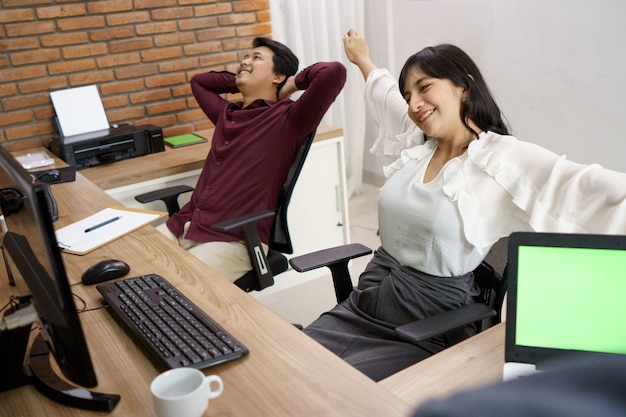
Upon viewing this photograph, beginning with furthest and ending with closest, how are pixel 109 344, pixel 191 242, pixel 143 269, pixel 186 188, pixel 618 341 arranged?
pixel 186 188
pixel 191 242
pixel 143 269
pixel 109 344
pixel 618 341

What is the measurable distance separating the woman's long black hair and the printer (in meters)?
1.67

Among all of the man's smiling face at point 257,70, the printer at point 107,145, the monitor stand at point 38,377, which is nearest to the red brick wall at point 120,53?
the printer at point 107,145

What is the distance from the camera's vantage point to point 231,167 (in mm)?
2459

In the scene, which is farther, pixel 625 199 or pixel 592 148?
pixel 592 148

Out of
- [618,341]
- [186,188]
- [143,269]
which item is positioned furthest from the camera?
[186,188]

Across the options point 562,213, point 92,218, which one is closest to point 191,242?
point 92,218

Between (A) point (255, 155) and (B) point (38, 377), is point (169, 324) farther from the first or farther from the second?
(A) point (255, 155)

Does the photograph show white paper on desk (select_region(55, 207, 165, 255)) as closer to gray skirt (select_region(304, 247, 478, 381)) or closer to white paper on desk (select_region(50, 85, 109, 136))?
gray skirt (select_region(304, 247, 478, 381))

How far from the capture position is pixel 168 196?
A: 256 centimetres

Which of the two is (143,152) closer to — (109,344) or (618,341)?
(109,344)

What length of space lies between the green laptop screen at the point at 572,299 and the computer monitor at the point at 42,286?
750 mm

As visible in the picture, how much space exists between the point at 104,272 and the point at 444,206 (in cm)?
91

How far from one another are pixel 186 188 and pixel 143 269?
41.7 inches

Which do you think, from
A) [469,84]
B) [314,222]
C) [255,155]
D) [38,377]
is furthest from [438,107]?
[314,222]
